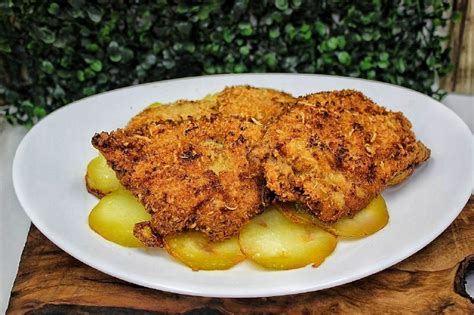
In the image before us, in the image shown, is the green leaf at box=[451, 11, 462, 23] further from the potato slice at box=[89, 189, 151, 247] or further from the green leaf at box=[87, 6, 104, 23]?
the potato slice at box=[89, 189, 151, 247]

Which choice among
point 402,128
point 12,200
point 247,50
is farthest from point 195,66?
point 402,128

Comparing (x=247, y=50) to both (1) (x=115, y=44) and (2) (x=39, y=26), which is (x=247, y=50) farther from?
(2) (x=39, y=26)

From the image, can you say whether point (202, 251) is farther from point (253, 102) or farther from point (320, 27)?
point (320, 27)

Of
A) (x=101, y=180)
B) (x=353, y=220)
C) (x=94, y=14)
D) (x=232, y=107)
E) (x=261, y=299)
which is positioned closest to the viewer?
(x=261, y=299)

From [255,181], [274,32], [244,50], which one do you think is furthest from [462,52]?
[255,181]

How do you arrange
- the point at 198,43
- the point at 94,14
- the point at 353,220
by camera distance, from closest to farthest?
the point at 353,220 < the point at 94,14 < the point at 198,43

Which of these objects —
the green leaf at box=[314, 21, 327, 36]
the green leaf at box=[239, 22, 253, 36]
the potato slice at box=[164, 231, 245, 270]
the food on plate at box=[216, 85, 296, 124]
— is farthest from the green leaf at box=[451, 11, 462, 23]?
the potato slice at box=[164, 231, 245, 270]

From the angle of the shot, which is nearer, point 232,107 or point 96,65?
point 232,107

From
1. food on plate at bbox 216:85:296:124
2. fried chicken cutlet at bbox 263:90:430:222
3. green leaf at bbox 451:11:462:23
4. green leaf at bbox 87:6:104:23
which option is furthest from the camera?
green leaf at bbox 451:11:462:23
